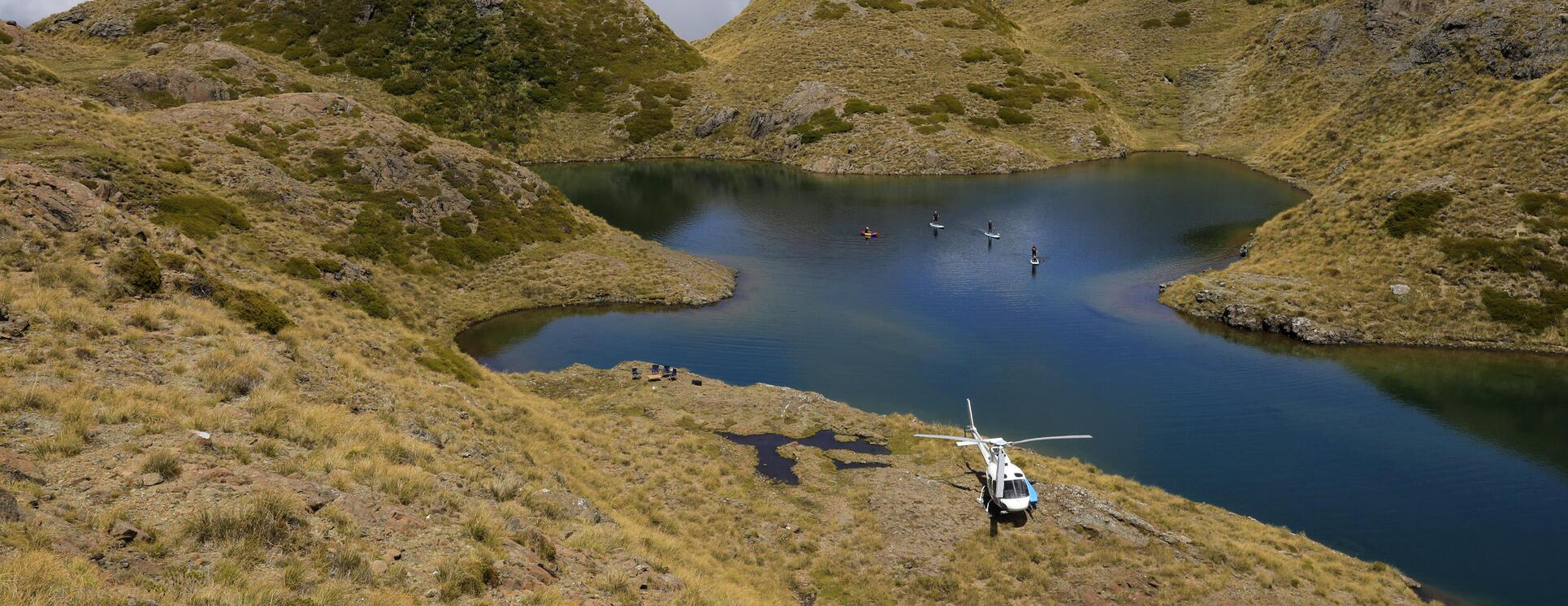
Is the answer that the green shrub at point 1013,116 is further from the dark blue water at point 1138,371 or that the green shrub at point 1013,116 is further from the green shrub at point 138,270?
the green shrub at point 138,270

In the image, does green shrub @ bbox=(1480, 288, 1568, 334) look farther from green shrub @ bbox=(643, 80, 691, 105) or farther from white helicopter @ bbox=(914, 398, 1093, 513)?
green shrub @ bbox=(643, 80, 691, 105)

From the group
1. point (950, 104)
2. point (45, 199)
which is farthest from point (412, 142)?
point (950, 104)

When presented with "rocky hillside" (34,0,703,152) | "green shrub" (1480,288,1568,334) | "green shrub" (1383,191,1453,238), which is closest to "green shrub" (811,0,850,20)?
"rocky hillside" (34,0,703,152)

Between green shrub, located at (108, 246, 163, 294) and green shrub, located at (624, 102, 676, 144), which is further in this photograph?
green shrub, located at (624, 102, 676, 144)

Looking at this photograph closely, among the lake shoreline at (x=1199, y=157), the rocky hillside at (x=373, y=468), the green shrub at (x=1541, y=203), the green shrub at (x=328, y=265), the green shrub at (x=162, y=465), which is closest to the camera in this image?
the rocky hillside at (x=373, y=468)

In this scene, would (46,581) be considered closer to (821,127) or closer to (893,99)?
(821,127)

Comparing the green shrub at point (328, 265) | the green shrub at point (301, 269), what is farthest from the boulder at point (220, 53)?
the green shrub at point (301, 269)
